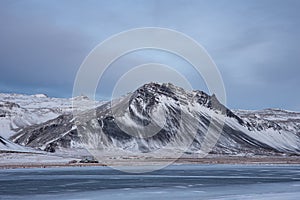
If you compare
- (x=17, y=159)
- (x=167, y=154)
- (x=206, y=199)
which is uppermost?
(x=167, y=154)

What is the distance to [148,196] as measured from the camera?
32.6 metres

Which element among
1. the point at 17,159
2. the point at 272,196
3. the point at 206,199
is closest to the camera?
the point at 206,199

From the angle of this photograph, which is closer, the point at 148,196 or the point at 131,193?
the point at 148,196

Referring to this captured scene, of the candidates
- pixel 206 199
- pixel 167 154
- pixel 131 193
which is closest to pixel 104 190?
pixel 131 193

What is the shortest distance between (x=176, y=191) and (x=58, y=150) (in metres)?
164

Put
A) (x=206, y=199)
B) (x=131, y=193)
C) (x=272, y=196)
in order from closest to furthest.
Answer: (x=206, y=199)
(x=272, y=196)
(x=131, y=193)

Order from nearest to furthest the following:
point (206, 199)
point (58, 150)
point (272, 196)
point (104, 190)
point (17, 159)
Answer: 1. point (206, 199)
2. point (272, 196)
3. point (104, 190)
4. point (17, 159)
5. point (58, 150)

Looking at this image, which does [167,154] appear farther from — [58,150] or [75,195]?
[75,195]

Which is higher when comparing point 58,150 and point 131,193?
point 58,150

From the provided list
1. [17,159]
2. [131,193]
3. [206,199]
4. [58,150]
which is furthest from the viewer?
[58,150]

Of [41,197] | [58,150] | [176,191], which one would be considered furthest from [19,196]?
[58,150]

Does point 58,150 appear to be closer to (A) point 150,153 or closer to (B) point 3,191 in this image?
(A) point 150,153

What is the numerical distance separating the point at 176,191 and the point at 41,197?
1045 cm

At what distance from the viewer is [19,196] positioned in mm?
32625
